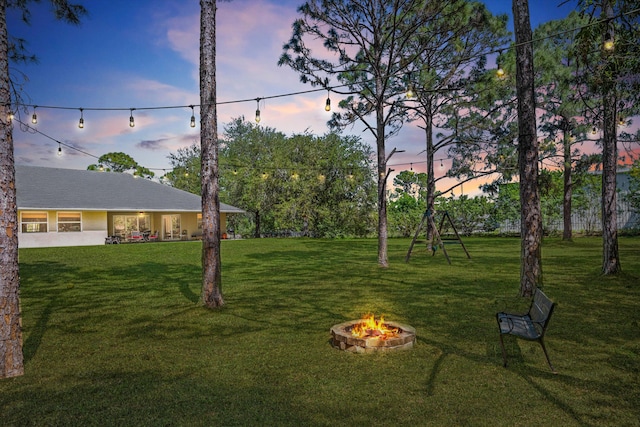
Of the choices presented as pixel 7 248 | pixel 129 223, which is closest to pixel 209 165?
pixel 7 248

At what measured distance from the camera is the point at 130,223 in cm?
3195

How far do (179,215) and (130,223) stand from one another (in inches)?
144

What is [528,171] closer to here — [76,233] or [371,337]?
[371,337]

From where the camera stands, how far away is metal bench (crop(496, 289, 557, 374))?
445 cm

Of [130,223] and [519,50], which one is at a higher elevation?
[519,50]

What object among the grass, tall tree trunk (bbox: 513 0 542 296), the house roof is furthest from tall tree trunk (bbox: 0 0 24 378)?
the house roof

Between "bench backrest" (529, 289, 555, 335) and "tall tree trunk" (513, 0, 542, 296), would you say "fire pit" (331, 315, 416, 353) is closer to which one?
"bench backrest" (529, 289, 555, 335)

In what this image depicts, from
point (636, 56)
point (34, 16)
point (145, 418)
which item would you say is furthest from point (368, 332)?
point (34, 16)

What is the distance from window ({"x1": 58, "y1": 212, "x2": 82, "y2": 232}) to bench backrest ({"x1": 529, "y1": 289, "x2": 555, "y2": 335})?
2899cm

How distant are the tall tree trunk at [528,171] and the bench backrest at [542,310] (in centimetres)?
358

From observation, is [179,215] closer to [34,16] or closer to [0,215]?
[34,16]

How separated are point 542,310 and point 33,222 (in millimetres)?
29540

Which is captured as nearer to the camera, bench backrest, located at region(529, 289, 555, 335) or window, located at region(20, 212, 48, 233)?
bench backrest, located at region(529, 289, 555, 335)

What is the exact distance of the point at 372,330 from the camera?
18.6 ft
